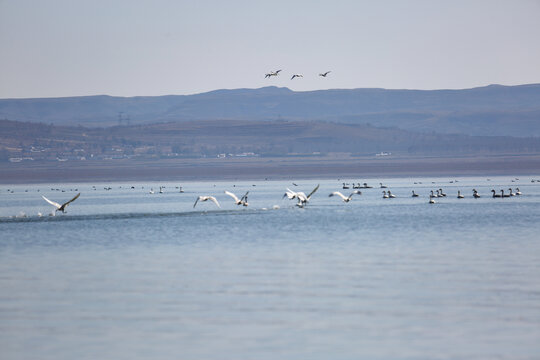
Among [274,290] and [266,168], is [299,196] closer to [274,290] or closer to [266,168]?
[274,290]

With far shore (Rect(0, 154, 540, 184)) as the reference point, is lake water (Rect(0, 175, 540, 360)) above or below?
below

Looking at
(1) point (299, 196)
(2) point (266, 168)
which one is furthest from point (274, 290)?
(2) point (266, 168)

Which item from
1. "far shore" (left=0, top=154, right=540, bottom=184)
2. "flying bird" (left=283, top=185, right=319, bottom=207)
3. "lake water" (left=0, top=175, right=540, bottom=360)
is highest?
"far shore" (left=0, top=154, right=540, bottom=184)

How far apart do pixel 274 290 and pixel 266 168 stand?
121403 millimetres

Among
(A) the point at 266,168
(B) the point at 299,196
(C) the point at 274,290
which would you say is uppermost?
(A) the point at 266,168

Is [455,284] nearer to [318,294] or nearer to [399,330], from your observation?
[318,294]

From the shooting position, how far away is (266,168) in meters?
145

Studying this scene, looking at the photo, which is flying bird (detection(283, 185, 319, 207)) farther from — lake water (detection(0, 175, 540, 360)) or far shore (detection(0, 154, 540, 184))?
far shore (detection(0, 154, 540, 184))

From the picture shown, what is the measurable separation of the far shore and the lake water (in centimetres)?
8009

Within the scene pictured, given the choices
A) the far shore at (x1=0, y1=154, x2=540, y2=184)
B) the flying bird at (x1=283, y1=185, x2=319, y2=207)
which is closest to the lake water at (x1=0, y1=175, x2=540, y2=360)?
the flying bird at (x1=283, y1=185, x2=319, y2=207)

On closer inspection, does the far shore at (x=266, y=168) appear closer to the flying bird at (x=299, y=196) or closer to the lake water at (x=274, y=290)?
the flying bird at (x=299, y=196)

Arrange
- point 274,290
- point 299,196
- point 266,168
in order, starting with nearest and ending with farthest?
point 274,290 → point 299,196 → point 266,168

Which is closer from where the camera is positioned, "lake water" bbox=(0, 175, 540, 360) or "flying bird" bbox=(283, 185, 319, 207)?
"lake water" bbox=(0, 175, 540, 360)

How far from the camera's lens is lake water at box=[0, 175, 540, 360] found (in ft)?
57.5
